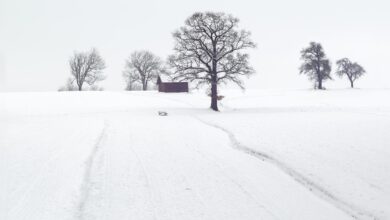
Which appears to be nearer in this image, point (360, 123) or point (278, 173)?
point (278, 173)

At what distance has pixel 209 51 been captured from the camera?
40031 millimetres

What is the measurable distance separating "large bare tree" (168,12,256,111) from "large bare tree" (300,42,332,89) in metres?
42.5

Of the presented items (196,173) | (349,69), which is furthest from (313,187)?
(349,69)

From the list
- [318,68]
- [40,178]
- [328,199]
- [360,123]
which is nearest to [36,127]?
[40,178]

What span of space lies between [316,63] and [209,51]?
4557 centimetres

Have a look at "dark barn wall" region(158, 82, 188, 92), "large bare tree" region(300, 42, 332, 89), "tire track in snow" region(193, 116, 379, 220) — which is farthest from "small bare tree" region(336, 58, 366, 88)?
"tire track in snow" region(193, 116, 379, 220)

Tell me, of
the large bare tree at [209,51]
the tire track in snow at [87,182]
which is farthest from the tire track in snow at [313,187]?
the large bare tree at [209,51]

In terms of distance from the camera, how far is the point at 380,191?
13.0 m

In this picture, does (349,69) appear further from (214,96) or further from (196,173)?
(196,173)

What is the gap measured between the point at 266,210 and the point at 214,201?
5.39 feet

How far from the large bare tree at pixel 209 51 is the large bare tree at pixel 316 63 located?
42.5 meters

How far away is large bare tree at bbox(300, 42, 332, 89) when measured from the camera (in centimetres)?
7831

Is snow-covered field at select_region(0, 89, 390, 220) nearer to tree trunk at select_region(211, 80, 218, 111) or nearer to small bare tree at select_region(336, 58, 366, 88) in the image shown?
tree trunk at select_region(211, 80, 218, 111)

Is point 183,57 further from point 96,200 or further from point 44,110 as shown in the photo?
point 96,200
